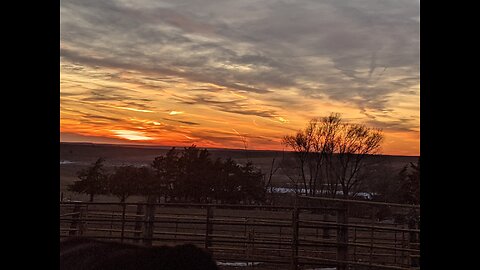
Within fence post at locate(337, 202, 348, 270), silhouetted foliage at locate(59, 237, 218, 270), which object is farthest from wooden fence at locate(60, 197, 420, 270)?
silhouetted foliage at locate(59, 237, 218, 270)

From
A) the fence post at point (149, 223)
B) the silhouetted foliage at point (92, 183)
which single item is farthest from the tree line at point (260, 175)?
the fence post at point (149, 223)

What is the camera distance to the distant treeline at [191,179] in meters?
25.3

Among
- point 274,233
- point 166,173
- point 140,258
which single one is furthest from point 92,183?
point 140,258

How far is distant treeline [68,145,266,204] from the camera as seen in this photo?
2533 cm

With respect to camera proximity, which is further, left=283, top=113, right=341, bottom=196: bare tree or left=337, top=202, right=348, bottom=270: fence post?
left=283, top=113, right=341, bottom=196: bare tree

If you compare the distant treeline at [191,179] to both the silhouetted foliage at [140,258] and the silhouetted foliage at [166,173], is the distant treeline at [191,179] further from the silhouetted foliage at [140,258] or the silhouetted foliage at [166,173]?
the silhouetted foliage at [140,258]

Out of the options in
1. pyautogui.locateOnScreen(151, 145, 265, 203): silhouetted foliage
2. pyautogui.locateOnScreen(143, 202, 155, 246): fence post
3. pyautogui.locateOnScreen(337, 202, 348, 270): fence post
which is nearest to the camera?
pyautogui.locateOnScreen(337, 202, 348, 270): fence post

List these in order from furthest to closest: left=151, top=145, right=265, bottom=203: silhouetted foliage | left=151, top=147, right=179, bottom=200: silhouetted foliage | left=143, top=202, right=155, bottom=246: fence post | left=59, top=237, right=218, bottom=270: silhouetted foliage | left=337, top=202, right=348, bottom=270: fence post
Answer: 1. left=151, top=147, right=179, bottom=200: silhouetted foliage
2. left=151, top=145, right=265, bottom=203: silhouetted foliage
3. left=143, top=202, right=155, bottom=246: fence post
4. left=337, top=202, right=348, bottom=270: fence post
5. left=59, top=237, right=218, bottom=270: silhouetted foliage

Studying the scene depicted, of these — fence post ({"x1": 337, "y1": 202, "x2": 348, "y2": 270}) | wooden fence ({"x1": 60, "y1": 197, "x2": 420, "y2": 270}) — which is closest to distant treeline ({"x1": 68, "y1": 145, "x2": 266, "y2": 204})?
wooden fence ({"x1": 60, "y1": 197, "x2": 420, "y2": 270})

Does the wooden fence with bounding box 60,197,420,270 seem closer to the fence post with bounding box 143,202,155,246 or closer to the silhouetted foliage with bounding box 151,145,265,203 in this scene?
the fence post with bounding box 143,202,155,246

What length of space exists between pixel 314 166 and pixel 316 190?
1.40 meters

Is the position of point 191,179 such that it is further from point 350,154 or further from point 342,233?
point 342,233
